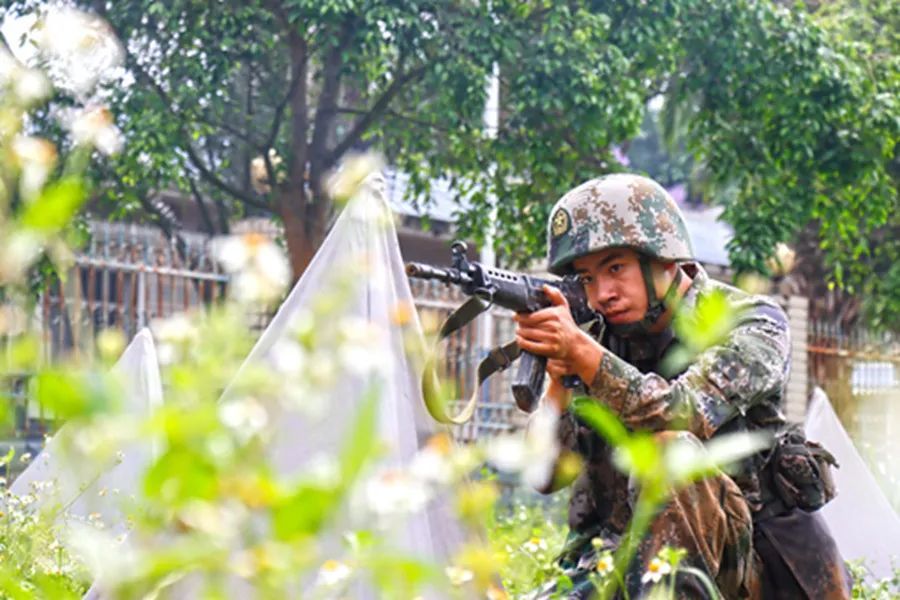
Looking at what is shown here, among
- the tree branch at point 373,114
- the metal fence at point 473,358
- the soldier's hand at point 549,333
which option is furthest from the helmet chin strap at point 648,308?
the metal fence at point 473,358

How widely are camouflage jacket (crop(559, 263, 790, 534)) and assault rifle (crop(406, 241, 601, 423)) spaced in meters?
0.12

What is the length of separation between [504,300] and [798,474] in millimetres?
857

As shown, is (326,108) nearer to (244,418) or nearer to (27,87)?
(27,87)

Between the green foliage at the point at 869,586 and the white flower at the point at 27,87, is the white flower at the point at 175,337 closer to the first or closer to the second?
the white flower at the point at 27,87

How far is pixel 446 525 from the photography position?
131 inches

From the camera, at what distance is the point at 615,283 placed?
3488mm

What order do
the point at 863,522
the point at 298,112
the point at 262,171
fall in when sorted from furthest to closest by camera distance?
the point at 262,171 → the point at 298,112 → the point at 863,522

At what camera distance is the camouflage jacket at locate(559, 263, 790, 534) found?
3.19 meters

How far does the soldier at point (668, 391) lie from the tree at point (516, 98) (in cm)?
751

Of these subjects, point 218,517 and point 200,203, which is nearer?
point 218,517

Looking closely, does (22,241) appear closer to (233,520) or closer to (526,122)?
(233,520)

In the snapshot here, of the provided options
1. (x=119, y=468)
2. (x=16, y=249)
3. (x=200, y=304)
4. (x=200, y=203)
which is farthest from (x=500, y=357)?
(x=200, y=203)

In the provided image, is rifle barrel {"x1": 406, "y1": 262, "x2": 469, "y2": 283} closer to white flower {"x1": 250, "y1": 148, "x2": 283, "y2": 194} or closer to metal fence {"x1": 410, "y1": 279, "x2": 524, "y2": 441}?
metal fence {"x1": 410, "y1": 279, "x2": 524, "y2": 441}

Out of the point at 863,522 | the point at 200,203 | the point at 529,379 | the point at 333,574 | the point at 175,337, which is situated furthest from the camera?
the point at 200,203
